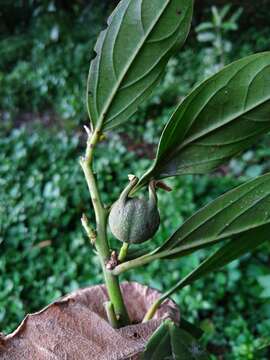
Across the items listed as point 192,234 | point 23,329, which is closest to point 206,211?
point 192,234

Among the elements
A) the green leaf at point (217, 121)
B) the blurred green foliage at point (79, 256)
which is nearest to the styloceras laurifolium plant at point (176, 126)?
the green leaf at point (217, 121)

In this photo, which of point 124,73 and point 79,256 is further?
point 79,256

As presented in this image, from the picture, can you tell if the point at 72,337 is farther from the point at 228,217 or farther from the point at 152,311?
the point at 228,217

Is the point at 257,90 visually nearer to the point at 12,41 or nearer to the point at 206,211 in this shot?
the point at 206,211


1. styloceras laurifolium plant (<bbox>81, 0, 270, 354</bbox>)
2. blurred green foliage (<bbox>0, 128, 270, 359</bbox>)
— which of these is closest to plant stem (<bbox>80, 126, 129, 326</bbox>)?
styloceras laurifolium plant (<bbox>81, 0, 270, 354</bbox>)

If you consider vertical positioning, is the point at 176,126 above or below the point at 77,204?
above

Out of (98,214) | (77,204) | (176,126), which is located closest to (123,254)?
(98,214)

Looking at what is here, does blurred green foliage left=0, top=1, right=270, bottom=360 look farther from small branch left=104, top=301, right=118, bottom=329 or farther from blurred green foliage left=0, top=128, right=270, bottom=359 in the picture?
small branch left=104, top=301, right=118, bottom=329

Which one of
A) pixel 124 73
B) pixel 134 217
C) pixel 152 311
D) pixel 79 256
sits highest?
pixel 124 73
